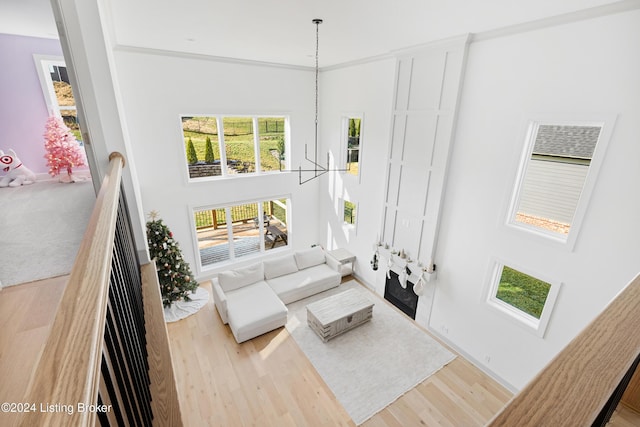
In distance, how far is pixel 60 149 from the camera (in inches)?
120

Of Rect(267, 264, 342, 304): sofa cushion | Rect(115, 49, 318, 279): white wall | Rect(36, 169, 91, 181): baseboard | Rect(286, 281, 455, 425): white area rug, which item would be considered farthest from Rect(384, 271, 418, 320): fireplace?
Rect(36, 169, 91, 181): baseboard

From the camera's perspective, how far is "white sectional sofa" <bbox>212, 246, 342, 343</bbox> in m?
5.02

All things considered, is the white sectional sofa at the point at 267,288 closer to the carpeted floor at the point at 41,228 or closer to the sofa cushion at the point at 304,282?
the sofa cushion at the point at 304,282

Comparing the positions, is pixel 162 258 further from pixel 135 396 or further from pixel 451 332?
pixel 451 332

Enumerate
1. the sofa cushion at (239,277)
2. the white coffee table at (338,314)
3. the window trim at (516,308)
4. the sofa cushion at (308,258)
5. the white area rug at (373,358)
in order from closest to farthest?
the window trim at (516,308) → the white area rug at (373,358) → the white coffee table at (338,314) → the sofa cushion at (239,277) → the sofa cushion at (308,258)

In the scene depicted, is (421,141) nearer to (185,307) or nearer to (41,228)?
(41,228)

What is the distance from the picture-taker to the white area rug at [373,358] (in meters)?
4.09

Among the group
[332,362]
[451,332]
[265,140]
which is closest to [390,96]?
[265,140]

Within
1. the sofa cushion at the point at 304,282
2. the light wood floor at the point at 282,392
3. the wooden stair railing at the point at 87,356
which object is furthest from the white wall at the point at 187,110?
the wooden stair railing at the point at 87,356

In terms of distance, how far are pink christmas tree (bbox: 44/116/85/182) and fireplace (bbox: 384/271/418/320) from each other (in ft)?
17.2

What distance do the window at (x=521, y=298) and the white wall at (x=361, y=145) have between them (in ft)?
A: 7.61

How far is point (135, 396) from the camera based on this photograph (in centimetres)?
110

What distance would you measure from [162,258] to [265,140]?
3.40 metres

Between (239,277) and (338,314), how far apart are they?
2.11 metres
